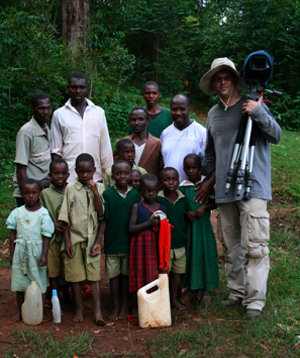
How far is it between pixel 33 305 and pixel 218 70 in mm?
2661

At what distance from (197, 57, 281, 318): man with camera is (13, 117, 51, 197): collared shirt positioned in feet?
5.32

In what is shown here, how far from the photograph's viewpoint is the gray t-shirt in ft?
11.6

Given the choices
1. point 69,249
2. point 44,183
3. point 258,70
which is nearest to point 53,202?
point 44,183

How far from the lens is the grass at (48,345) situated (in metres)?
3.18

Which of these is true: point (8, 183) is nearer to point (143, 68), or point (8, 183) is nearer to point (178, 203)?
point (178, 203)

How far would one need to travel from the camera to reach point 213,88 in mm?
4148

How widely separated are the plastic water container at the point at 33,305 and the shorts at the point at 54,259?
0.25 m

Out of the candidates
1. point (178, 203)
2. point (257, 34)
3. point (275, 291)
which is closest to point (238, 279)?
point (275, 291)

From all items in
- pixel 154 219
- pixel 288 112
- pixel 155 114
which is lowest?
pixel 154 219

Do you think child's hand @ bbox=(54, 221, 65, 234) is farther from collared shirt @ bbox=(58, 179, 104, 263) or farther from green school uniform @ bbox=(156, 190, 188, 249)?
green school uniform @ bbox=(156, 190, 188, 249)

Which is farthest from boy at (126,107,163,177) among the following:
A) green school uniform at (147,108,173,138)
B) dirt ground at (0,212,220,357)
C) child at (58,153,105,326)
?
dirt ground at (0,212,220,357)

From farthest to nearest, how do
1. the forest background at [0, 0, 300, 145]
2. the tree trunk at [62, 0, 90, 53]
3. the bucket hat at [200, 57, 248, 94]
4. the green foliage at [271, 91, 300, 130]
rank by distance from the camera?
the green foliage at [271, 91, 300, 130] < the tree trunk at [62, 0, 90, 53] < the forest background at [0, 0, 300, 145] < the bucket hat at [200, 57, 248, 94]

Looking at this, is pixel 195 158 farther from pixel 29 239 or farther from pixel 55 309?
pixel 55 309

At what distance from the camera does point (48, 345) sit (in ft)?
10.8
